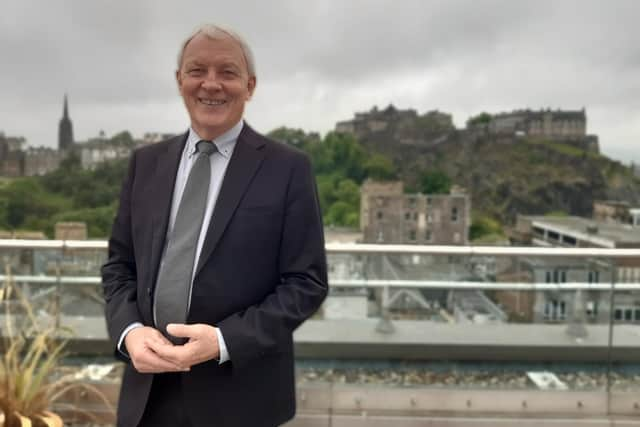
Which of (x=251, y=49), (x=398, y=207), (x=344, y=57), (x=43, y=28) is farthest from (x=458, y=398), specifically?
(x=344, y=57)

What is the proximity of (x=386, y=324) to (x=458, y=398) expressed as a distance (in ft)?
1.52

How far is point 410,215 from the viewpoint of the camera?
Result: 119 ft

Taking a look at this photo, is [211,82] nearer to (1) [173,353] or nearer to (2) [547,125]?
(1) [173,353]

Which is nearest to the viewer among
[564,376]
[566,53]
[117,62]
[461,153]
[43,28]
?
[564,376]

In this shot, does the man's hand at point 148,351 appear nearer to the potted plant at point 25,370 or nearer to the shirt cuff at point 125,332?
the shirt cuff at point 125,332

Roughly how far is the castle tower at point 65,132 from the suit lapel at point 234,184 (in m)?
22.3

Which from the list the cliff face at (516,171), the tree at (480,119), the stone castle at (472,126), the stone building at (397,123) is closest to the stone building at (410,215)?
the cliff face at (516,171)

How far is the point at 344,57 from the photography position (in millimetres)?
52062

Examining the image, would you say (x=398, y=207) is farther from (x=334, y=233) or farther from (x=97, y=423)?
(x=97, y=423)

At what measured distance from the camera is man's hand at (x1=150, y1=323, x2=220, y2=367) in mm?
977

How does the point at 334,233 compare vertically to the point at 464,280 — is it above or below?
below

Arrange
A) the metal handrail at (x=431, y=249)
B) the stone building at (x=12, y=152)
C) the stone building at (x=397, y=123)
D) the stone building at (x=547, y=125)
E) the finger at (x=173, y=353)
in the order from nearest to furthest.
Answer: the finger at (x=173, y=353) → the metal handrail at (x=431, y=249) → the stone building at (x=12, y=152) → the stone building at (x=547, y=125) → the stone building at (x=397, y=123)

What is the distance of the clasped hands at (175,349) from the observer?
979 mm

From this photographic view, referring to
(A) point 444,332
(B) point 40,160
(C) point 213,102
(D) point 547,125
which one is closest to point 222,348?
(C) point 213,102
